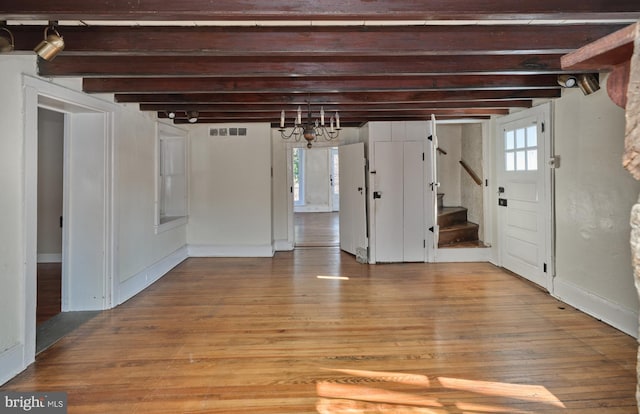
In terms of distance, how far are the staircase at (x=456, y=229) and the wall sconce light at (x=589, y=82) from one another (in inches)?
116

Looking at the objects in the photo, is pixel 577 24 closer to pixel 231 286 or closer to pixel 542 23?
pixel 542 23

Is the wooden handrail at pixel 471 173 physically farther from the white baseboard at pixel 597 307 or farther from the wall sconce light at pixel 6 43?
the wall sconce light at pixel 6 43

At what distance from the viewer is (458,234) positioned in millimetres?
5836

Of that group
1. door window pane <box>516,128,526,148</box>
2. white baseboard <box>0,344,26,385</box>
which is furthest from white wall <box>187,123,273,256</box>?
door window pane <box>516,128,526,148</box>

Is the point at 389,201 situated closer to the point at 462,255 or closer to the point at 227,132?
the point at 462,255

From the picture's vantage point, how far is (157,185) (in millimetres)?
4812

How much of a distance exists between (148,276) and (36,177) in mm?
2125

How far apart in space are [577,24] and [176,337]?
12.6ft

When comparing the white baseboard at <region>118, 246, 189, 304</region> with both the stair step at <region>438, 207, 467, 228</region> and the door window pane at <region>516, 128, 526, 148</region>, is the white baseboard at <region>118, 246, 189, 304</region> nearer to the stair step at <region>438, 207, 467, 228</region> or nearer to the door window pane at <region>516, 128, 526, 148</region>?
the stair step at <region>438, 207, 467, 228</region>

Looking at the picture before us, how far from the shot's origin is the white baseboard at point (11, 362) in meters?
2.30

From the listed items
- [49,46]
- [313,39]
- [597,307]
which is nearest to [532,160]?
[597,307]

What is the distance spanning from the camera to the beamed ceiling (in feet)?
6.27

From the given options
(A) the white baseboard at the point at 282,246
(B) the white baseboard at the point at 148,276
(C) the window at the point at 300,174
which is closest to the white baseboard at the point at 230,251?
(B) the white baseboard at the point at 148,276

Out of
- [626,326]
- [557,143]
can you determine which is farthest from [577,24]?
[626,326]
